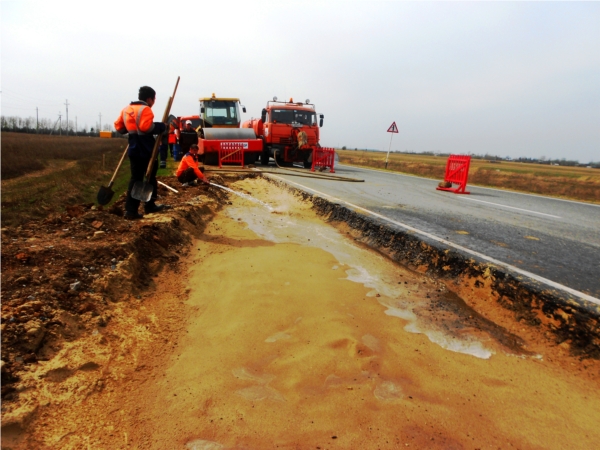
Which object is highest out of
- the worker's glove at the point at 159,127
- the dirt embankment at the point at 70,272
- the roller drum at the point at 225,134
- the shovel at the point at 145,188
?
the roller drum at the point at 225,134

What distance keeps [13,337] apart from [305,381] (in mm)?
1967

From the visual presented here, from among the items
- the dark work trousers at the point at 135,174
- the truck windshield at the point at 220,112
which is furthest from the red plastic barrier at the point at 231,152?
the dark work trousers at the point at 135,174

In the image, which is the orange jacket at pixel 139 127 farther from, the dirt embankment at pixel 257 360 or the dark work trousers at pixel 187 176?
the dark work trousers at pixel 187 176

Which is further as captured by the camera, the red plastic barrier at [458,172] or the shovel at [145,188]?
the red plastic barrier at [458,172]

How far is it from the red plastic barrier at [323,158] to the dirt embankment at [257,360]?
1154 cm

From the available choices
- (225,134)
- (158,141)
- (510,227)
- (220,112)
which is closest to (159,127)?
(158,141)

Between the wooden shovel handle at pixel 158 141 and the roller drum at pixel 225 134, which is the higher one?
the roller drum at pixel 225 134

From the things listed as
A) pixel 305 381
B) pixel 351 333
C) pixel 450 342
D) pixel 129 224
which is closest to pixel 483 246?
pixel 450 342

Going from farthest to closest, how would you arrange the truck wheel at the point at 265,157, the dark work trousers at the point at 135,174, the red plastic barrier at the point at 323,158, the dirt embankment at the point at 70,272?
the truck wheel at the point at 265,157, the red plastic barrier at the point at 323,158, the dark work trousers at the point at 135,174, the dirt embankment at the point at 70,272

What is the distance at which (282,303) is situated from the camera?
3.53 meters

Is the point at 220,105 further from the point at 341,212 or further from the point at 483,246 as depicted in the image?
the point at 483,246

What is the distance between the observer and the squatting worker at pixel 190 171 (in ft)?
27.9

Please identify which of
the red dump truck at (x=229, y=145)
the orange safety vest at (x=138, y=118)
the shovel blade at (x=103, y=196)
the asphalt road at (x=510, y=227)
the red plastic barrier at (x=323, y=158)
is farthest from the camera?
the red plastic barrier at (x=323, y=158)

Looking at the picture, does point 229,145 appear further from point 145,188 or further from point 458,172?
point 145,188
